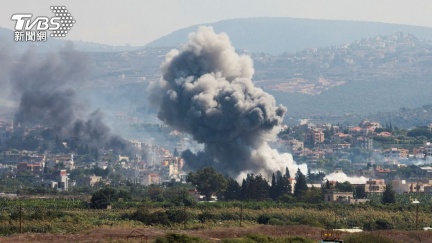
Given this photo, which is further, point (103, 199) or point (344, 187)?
point (344, 187)

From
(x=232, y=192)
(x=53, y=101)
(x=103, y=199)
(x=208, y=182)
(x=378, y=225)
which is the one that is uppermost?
(x=53, y=101)

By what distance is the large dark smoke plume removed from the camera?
179m

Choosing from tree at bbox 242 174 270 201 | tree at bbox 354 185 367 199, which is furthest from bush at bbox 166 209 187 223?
tree at bbox 354 185 367 199

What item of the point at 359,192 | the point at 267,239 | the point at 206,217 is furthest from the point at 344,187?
the point at 267,239

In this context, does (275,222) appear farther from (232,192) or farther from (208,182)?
(208,182)

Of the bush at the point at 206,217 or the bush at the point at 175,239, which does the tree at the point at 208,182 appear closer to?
the bush at the point at 206,217

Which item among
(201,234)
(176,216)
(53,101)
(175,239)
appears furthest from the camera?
(53,101)

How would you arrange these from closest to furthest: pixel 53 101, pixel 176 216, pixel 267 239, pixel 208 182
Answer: pixel 267 239 → pixel 176 216 → pixel 208 182 → pixel 53 101

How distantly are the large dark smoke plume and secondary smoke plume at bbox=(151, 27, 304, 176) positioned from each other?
53043 mm

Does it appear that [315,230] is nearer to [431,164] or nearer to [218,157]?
[218,157]

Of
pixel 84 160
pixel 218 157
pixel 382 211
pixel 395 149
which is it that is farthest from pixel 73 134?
pixel 382 211

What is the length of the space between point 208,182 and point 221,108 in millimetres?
13295

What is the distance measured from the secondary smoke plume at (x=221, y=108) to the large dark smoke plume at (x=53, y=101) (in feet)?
174

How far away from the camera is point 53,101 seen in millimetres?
177750
